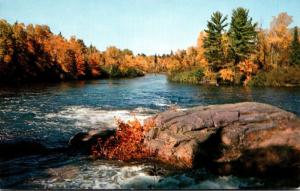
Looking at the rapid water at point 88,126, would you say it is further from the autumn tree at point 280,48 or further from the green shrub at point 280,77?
the autumn tree at point 280,48

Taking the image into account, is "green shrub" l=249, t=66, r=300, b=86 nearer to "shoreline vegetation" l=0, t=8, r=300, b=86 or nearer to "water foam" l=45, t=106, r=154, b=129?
"shoreline vegetation" l=0, t=8, r=300, b=86

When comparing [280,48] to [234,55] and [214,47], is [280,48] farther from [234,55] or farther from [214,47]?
[234,55]

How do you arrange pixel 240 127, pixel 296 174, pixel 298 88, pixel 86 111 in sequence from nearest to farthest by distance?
pixel 296 174 < pixel 240 127 < pixel 298 88 < pixel 86 111

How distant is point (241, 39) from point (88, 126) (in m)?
6.33

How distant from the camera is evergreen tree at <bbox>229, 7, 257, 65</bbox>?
36.4 feet

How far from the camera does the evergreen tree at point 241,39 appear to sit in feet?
36.4

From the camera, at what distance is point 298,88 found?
15.4 m

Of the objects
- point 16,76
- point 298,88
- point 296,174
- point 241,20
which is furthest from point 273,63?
point 16,76

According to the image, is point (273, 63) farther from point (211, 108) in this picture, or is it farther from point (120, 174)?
point (120, 174)

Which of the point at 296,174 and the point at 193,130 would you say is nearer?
the point at 296,174

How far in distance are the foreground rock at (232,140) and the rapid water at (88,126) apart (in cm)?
65

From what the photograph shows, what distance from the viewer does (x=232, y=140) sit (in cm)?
923

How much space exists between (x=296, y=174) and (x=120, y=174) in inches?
153

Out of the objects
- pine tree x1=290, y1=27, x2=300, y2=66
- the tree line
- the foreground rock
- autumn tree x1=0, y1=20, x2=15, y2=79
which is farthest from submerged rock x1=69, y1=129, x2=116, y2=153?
autumn tree x1=0, y1=20, x2=15, y2=79
